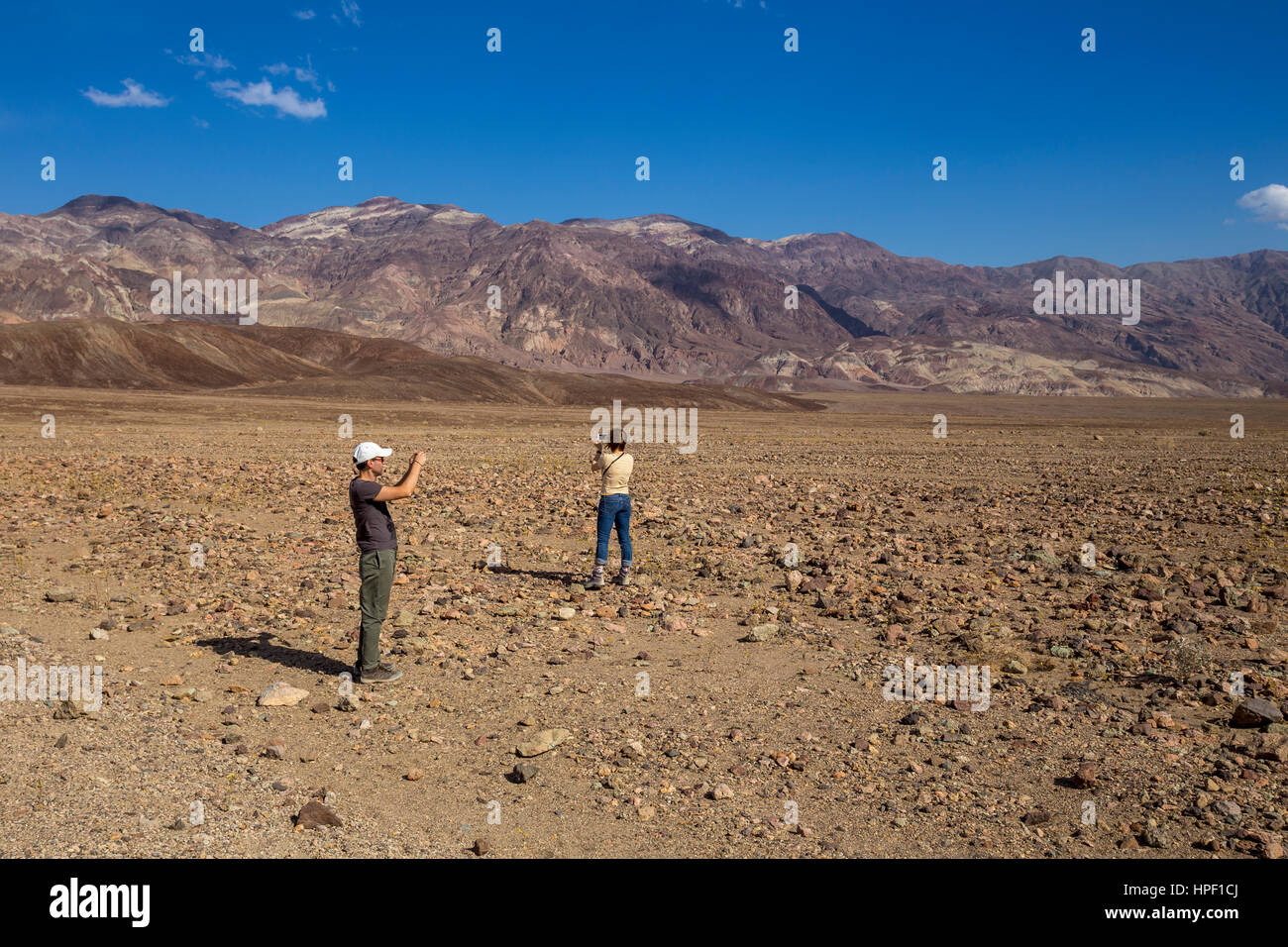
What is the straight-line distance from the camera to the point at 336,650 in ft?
29.4

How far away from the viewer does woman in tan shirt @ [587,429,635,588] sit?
11.2m

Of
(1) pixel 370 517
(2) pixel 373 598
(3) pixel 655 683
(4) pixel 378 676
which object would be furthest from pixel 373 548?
(3) pixel 655 683

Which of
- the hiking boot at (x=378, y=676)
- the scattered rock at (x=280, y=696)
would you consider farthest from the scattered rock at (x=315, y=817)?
the hiking boot at (x=378, y=676)

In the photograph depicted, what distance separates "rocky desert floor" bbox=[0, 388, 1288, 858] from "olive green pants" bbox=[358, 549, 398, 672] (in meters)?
0.38

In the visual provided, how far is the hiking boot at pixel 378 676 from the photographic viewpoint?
7.98m

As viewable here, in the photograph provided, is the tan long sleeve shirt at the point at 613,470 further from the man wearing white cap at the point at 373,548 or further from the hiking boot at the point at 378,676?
the hiking boot at the point at 378,676

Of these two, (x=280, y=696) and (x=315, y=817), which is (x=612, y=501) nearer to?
(x=280, y=696)

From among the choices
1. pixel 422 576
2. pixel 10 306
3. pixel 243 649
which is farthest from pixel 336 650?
pixel 10 306
